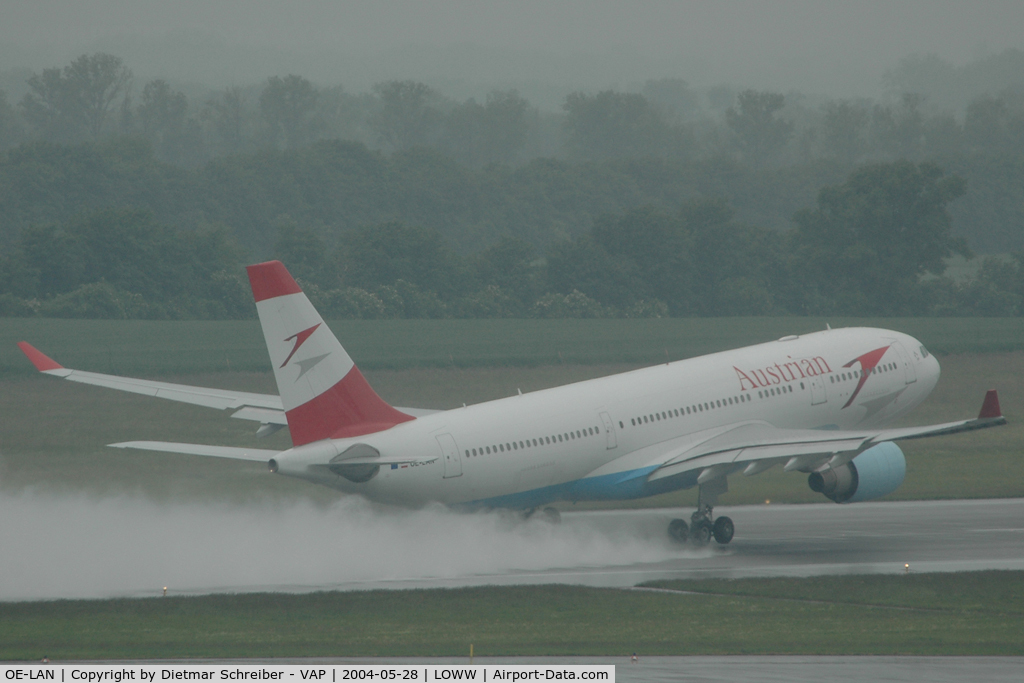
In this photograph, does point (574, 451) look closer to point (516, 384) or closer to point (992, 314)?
point (516, 384)

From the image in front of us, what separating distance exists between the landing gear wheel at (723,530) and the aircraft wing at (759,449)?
136 cm

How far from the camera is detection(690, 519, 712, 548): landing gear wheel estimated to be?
122ft

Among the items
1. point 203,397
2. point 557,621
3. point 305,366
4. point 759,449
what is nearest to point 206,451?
point 305,366

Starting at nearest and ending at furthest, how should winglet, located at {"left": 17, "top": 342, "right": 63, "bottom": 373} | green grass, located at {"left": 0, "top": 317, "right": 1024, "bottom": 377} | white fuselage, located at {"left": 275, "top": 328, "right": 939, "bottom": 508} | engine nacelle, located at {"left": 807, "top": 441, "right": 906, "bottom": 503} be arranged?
white fuselage, located at {"left": 275, "top": 328, "right": 939, "bottom": 508} < winglet, located at {"left": 17, "top": 342, "right": 63, "bottom": 373} < engine nacelle, located at {"left": 807, "top": 441, "right": 906, "bottom": 503} < green grass, located at {"left": 0, "top": 317, "right": 1024, "bottom": 377}

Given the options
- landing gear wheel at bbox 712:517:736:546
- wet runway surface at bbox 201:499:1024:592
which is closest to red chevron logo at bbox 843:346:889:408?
wet runway surface at bbox 201:499:1024:592

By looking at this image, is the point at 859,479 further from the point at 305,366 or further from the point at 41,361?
the point at 41,361

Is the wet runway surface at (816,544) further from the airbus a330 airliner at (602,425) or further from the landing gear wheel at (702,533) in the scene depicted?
the airbus a330 airliner at (602,425)

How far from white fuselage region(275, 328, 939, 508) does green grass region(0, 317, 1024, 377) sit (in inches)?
1371

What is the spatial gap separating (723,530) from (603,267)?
76423 mm

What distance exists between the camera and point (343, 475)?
31.5 meters

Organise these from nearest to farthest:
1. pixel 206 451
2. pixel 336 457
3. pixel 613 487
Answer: pixel 336 457, pixel 206 451, pixel 613 487

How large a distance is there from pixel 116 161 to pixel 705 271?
231 ft

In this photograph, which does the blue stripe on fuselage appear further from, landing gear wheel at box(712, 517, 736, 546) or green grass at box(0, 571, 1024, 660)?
green grass at box(0, 571, 1024, 660)

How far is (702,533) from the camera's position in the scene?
3722 cm
